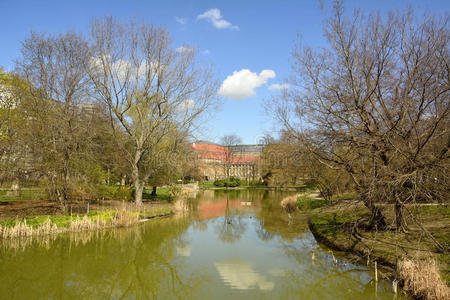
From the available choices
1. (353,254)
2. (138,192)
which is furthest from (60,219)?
(353,254)

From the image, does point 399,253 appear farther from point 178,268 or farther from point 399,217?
point 178,268

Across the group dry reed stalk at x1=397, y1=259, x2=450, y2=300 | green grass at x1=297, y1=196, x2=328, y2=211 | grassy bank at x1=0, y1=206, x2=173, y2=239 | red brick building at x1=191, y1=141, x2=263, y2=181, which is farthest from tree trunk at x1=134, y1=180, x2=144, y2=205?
red brick building at x1=191, y1=141, x2=263, y2=181

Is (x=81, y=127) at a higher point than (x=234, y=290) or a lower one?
higher

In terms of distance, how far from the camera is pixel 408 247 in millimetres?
8922

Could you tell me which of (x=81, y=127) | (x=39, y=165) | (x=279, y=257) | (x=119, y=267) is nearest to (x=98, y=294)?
(x=119, y=267)

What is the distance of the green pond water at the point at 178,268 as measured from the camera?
7.42 m

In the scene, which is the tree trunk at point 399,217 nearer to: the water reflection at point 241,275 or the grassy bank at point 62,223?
the water reflection at point 241,275

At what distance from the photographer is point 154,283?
8.12 meters

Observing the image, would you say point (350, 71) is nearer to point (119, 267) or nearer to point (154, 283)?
point (154, 283)

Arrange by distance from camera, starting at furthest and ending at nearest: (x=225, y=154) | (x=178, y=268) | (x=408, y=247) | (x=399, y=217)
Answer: (x=225, y=154) < (x=399, y=217) < (x=178, y=268) < (x=408, y=247)

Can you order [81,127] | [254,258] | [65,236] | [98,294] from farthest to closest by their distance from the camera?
[81,127] → [65,236] → [254,258] → [98,294]

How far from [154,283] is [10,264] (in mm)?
4269

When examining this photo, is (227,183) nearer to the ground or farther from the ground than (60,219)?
farther from the ground

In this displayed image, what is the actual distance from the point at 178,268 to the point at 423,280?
6184 millimetres
